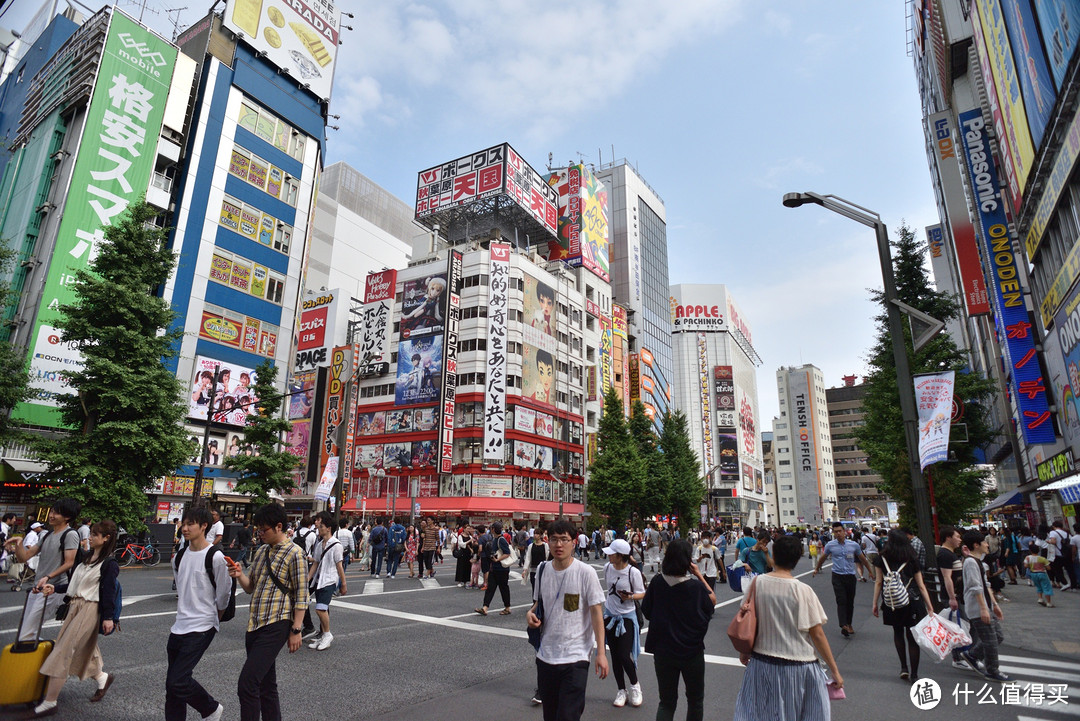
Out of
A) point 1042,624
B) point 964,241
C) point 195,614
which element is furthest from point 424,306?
point 195,614

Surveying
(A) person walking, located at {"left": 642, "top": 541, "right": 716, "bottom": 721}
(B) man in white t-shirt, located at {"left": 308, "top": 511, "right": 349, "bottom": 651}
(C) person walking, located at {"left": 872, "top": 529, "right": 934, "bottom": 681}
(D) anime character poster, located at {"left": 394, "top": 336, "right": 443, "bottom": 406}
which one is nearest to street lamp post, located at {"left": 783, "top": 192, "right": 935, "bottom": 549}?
(C) person walking, located at {"left": 872, "top": 529, "right": 934, "bottom": 681}

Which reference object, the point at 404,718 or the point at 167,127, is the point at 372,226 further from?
the point at 404,718

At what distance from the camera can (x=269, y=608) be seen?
14.7 feet

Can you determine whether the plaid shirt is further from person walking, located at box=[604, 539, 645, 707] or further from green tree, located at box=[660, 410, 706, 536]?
green tree, located at box=[660, 410, 706, 536]

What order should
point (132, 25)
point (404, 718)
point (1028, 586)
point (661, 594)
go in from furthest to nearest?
point (132, 25)
point (1028, 586)
point (404, 718)
point (661, 594)

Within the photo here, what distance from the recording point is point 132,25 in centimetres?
3469

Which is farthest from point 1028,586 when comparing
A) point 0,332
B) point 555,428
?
point 0,332

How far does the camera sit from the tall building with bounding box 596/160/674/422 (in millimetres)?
75675

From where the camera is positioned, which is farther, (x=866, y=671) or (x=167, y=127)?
(x=167, y=127)

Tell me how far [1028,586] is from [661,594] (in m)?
21.3

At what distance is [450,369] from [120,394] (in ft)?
96.8

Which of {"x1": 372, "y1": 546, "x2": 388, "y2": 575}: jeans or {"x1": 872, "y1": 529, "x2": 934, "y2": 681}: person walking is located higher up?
{"x1": 872, "y1": 529, "x2": 934, "y2": 681}: person walking

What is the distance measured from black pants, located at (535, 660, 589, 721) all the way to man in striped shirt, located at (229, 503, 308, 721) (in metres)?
1.77

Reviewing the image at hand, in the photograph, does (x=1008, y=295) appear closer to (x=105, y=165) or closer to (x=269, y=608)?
(x=269, y=608)
